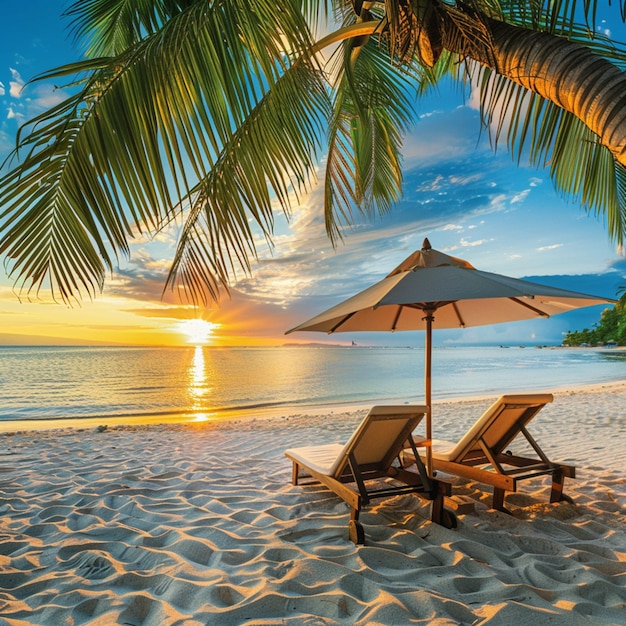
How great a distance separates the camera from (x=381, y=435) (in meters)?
3.49

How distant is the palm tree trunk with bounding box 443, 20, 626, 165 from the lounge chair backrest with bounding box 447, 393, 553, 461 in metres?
1.94

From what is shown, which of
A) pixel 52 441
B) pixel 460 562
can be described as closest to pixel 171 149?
pixel 460 562

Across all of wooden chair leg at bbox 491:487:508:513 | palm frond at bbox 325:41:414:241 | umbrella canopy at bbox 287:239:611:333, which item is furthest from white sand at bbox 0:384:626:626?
palm frond at bbox 325:41:414:241

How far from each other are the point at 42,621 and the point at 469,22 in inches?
143

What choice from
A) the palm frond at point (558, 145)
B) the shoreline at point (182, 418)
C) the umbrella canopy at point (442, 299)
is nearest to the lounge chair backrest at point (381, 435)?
the umbrella canopy at point (442, 299)

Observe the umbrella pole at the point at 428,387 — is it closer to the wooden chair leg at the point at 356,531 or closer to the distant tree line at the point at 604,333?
the wooden chair leg at the point at 356,531

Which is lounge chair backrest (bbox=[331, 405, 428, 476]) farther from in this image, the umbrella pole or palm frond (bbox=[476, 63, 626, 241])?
palm frond (bbox=[476, 63, 626, 241])

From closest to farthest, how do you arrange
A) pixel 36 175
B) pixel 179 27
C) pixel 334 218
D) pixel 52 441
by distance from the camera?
1. pixel 36 175
2. pixel 179 27
3. pixel 334 218
4. pixel 52 441

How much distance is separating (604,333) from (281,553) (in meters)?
87.7

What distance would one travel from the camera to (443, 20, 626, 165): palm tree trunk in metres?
2.17

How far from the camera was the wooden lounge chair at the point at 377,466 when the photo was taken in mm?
3205

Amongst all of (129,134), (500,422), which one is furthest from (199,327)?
(129,134)

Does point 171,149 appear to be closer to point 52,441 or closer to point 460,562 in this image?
point 460,562

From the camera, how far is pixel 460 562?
270 cm
